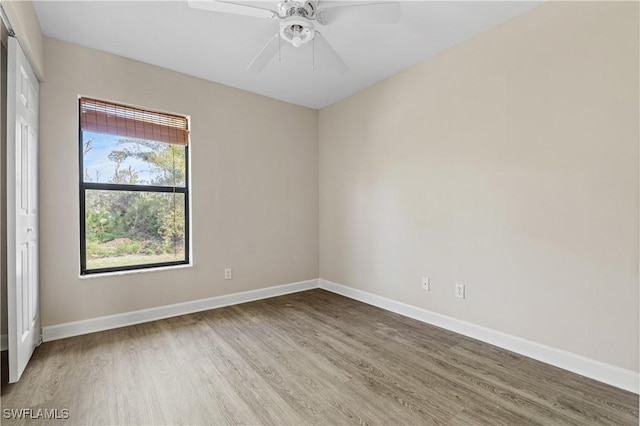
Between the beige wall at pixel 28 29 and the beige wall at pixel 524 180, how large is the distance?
119 inches

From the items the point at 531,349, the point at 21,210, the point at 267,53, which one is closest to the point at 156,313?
the point at 21,210

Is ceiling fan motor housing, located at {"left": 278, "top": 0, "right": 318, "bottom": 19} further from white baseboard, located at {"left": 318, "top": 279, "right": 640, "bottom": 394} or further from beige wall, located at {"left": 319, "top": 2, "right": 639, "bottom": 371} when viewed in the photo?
white baseboard, located at {"left": 318, "top": 279, "right": 640, "bottom": 394}

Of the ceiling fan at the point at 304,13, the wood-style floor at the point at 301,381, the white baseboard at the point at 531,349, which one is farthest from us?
the white baseboard at the point at 531,349

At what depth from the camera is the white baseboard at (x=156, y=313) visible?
8.65ft

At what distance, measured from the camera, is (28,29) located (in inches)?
83.3

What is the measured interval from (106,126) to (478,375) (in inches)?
148

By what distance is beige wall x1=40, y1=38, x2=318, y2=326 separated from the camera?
2.63 m

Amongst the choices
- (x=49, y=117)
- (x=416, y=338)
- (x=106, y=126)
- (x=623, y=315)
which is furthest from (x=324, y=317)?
(x=49, y=117)

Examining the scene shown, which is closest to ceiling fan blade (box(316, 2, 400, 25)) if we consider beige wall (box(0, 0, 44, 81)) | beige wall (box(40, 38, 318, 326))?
beige wall (box(0, 0, 44, 81))

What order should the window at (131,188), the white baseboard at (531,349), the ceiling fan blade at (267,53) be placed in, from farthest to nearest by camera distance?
the window at (131,188) < the ceiling fan blade at (267,53) < the white baseboard at (531,349)

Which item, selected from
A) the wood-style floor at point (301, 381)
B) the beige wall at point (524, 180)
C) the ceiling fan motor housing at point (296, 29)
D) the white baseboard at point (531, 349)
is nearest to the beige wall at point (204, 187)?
the wood-style floor at point (301, 381)

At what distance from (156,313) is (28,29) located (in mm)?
2526

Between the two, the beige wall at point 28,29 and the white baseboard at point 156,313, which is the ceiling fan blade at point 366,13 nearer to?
the beige wall at point 28,29

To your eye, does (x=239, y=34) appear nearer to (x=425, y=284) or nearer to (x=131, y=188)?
(x=131, y=188)
